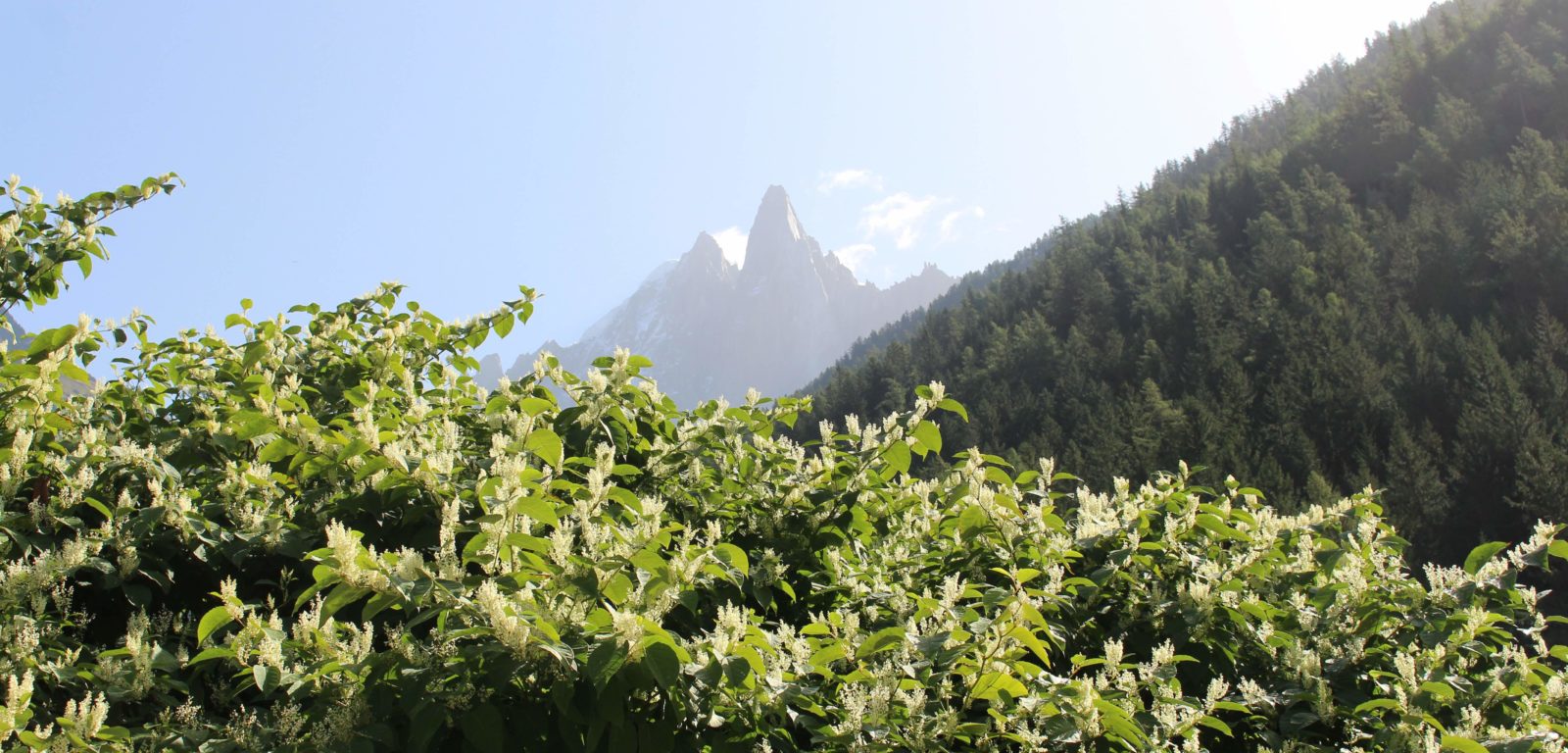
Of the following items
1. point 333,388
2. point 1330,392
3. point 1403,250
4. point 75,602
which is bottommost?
point 1330,392

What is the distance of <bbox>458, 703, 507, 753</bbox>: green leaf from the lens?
1.93 m

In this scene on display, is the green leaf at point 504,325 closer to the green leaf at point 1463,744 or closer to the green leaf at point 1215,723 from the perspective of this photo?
the green leaf at point 1215,723

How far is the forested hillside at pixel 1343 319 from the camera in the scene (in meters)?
48.3

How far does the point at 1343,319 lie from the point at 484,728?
238 ft

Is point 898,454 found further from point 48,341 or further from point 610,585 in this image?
point 48,341

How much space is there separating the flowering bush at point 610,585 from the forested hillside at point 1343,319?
46.7 metres

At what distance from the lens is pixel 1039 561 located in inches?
123

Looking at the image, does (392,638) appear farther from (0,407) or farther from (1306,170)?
(1306,170)

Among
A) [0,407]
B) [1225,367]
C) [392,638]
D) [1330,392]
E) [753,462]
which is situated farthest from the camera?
[1225,367]

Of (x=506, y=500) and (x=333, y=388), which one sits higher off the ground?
(x=333, y=388)

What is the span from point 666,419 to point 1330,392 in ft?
207

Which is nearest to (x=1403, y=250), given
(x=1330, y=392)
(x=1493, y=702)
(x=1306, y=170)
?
(x=1306, y=170)

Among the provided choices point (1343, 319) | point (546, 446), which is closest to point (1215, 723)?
point (546, 446)

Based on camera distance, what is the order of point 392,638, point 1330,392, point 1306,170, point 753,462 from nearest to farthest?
point 392,638 < point 753,462 < point 1330,392 < point 1306,170
